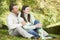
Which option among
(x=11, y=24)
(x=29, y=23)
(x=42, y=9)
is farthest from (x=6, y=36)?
(x=42, y=9)

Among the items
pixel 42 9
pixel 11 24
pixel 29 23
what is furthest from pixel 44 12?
pixel 11 24

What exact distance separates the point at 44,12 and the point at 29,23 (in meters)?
0.27

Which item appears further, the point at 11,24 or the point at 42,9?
the point at 42,9

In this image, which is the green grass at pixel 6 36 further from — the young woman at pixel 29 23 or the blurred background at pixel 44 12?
the young woman at pixel 29 23

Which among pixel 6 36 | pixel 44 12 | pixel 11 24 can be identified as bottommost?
pixel 6 36

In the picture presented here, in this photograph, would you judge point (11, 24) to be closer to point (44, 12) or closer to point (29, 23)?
point (29, 23)

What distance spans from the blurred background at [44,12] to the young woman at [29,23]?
0.24 feet

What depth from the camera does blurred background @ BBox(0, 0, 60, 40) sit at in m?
3.11

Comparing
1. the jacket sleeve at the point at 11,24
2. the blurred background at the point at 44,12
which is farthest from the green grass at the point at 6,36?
the jacket sleeve at the point at 11,24

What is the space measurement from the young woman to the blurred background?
0.24ft

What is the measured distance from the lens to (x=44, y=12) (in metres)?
3.14

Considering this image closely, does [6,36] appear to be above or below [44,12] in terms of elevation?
below

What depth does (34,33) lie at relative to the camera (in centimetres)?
307

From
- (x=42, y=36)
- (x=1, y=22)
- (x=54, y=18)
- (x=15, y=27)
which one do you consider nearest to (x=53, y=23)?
(x=54, y=18)
